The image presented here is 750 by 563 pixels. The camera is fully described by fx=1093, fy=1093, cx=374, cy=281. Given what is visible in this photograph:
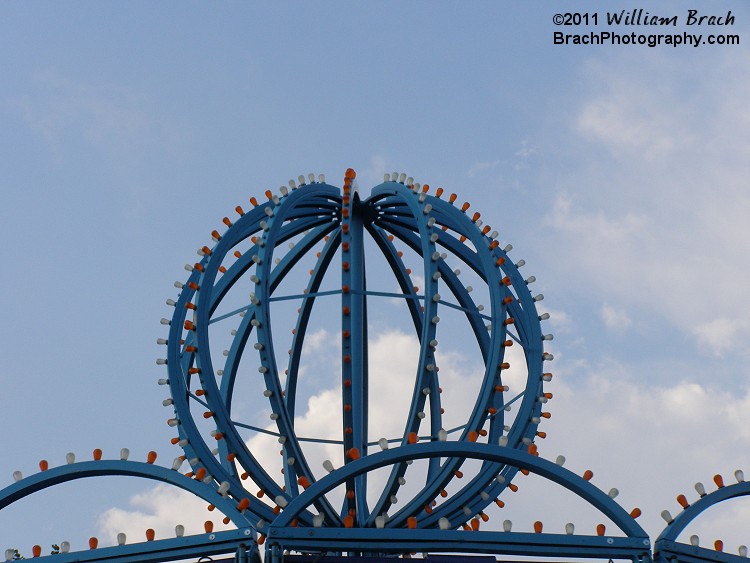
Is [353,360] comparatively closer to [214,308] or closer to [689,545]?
[214,308]

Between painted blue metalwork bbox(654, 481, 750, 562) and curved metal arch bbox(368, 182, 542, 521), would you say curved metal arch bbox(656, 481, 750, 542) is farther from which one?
curved metal arch bbox(368, 182, 542, 521)

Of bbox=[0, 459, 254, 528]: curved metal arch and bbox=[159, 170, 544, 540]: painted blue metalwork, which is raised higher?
bbox=[159, 170, 544, 540]: painted blue metalwork

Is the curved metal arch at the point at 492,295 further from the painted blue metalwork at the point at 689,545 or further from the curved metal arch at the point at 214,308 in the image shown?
the painted blue metalwork at the point at 689,545

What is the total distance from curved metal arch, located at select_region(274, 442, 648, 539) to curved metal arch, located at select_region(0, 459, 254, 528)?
0.70 metres

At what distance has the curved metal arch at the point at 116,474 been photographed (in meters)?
11.3

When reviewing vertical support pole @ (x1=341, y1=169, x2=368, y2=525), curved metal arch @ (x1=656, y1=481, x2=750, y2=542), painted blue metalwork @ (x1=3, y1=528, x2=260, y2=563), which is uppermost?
vertical support pole @ (x1=341, y1=169, x2=368, y2=525)

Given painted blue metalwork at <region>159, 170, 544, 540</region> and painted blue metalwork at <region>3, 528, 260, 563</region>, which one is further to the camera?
painted blue metalwork at <region>159, 170, 544, 540</region>

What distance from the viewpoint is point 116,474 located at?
11.9 metres

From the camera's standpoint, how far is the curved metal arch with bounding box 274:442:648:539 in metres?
11.0

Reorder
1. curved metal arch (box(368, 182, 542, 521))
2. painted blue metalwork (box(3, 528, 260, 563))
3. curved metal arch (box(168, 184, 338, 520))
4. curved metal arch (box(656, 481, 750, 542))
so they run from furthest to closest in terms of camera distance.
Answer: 1. curved metal arch (box(368, 182, 542, 521))
2. curved metal arch (box(168, 184, 338, 520))
3. curved metal arch (box(656, 481, 750, 542))
4. painted blue metalwork (box(3, 528, 260, 563))

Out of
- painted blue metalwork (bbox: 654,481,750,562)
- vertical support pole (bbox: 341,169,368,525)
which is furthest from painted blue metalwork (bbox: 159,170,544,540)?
painted blue metalwork (bbox: 654,481,750,562)

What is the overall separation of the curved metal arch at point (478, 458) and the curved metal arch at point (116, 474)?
698mm

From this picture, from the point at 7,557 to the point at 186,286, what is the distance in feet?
13.0

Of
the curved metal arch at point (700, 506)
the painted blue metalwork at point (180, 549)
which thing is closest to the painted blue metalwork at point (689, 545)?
the curved metal arch at point (700, 506)
